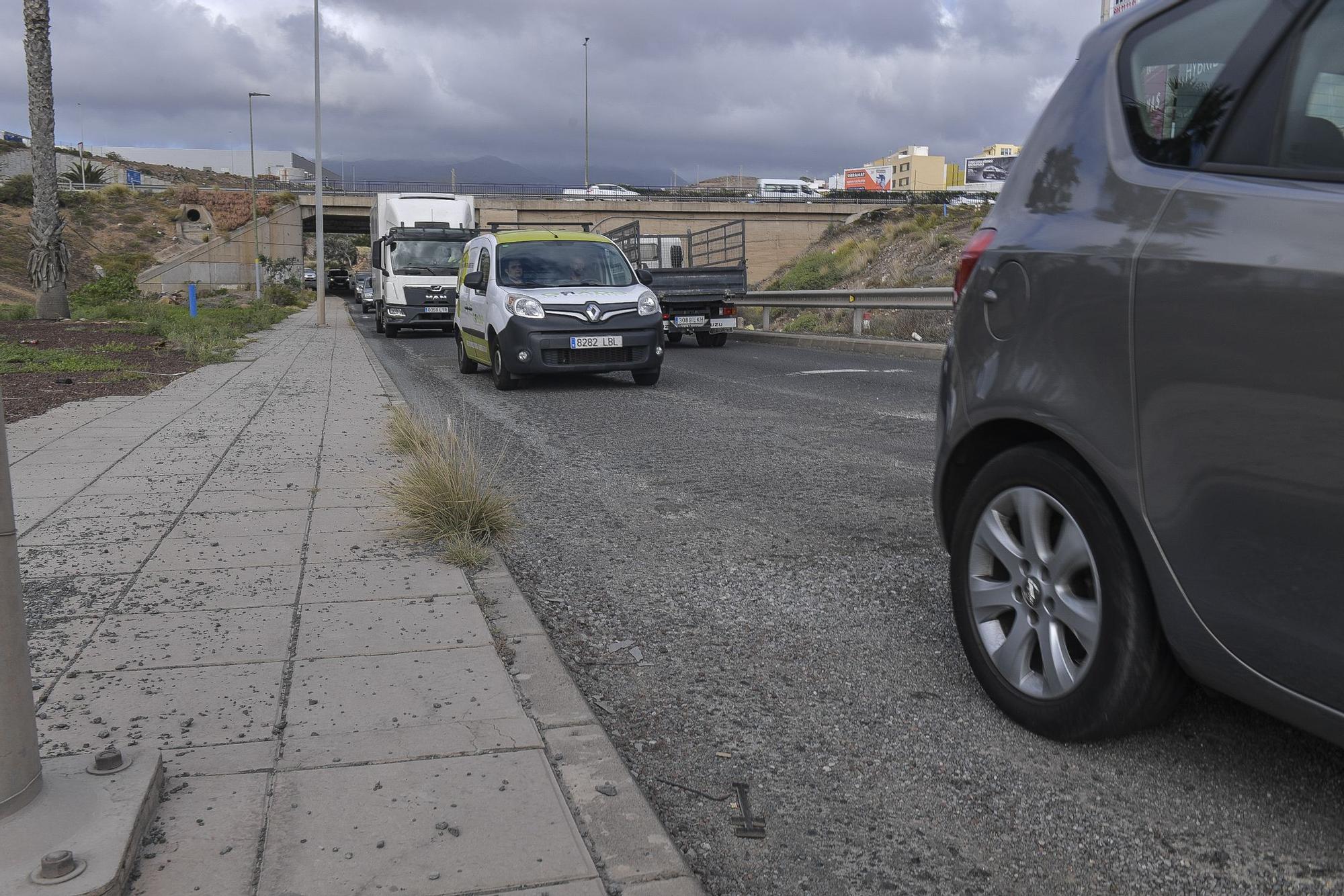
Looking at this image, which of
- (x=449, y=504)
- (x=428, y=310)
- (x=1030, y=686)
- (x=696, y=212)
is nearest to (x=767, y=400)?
(x=449, y=504)

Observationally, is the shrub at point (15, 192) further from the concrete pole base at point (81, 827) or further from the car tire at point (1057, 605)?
the car tire at point (1057, 605)

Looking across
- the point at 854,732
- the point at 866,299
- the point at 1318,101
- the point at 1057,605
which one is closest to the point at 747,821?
the point at 854,732

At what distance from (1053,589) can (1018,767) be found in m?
0.45

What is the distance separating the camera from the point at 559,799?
8.63 ft

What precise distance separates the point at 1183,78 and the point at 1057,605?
4.27 ft

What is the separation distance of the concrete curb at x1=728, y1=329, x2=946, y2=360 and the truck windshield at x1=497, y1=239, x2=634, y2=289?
4939mm

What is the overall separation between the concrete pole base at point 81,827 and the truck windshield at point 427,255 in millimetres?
25541

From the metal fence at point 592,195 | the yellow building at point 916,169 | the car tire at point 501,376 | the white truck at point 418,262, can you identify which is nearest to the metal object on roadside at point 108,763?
the car tire at point 501,376

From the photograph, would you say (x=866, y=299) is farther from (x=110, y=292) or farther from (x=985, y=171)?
(x=985, y=171)

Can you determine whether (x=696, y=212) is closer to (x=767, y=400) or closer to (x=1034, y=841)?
(x=767, y=400)

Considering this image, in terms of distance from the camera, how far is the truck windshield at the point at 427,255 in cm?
2759

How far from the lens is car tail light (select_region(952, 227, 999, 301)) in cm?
327

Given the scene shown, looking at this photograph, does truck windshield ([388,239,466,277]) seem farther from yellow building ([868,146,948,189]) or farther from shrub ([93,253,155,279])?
yellow building ([868,146,948,189])

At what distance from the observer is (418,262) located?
91.5ft
